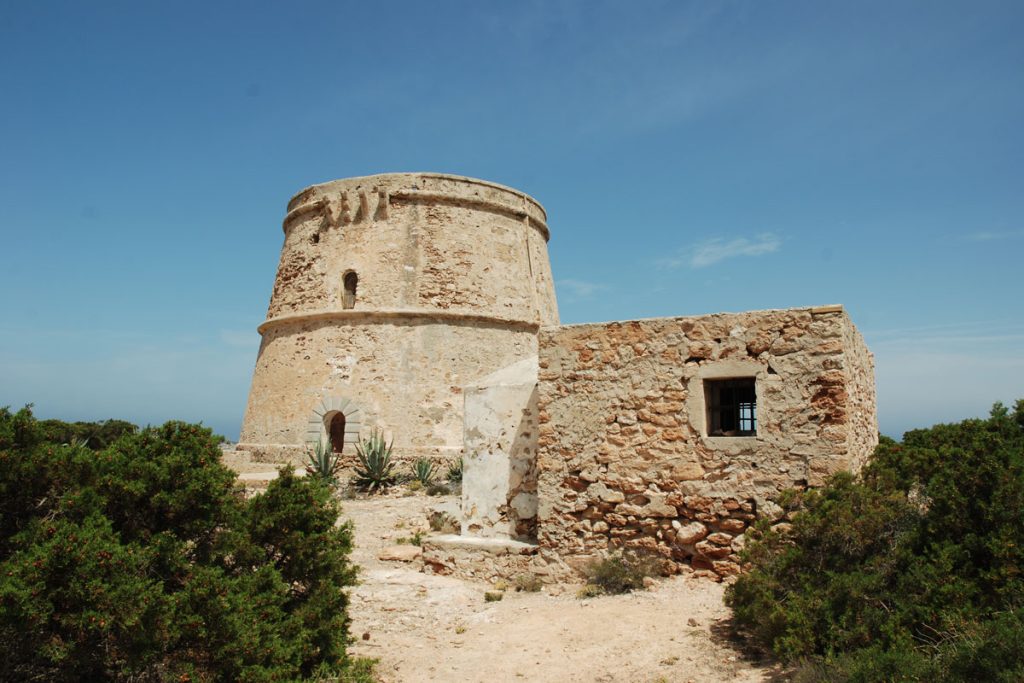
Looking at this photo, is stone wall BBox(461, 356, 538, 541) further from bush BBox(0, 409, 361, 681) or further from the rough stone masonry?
bush BBox(0, 409, 361, 681)

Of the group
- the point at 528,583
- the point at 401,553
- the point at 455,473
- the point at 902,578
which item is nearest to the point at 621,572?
the point at 528,583

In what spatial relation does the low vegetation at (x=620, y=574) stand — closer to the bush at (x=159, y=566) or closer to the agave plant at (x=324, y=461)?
the bush at (x=159, y=566)

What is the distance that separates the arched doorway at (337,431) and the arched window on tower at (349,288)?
2438mm

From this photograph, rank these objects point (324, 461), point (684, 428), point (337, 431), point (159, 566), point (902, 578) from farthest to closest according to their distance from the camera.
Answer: point (337, 431) → point (324, 461) → point (684, 428) → point (902, 578) → point (159, 566)

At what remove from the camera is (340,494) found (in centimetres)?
1392

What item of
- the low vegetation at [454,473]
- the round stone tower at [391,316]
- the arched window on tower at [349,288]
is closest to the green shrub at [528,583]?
the low vegetation at [454,473]

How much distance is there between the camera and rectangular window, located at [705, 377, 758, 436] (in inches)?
281

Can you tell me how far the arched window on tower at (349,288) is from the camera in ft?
52.5

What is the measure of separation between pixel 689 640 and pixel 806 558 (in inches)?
43.1

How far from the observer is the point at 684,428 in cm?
703

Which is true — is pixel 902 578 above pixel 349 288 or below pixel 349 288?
below

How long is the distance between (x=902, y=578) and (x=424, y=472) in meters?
10.4

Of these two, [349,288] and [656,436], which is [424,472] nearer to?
[349,288]

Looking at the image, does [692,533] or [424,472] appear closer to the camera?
[692,533]
